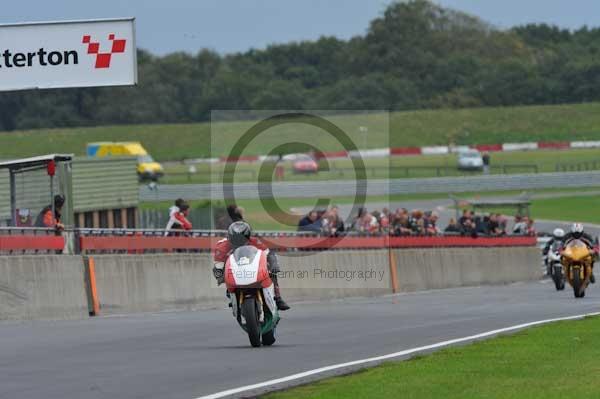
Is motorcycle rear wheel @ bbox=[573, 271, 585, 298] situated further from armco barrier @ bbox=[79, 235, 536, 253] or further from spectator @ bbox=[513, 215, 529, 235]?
spectator @ bbox=[513, 215, 529, 235]

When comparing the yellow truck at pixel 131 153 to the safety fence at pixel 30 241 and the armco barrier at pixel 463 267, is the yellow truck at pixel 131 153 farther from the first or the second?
the safety fence at pixel 30 241

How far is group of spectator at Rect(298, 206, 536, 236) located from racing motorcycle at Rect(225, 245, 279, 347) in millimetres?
15675

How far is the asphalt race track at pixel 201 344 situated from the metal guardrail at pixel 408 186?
40040 mm

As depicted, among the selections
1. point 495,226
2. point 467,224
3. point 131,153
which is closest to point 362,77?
point 131,153

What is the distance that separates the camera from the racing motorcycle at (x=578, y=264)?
88.6 ft

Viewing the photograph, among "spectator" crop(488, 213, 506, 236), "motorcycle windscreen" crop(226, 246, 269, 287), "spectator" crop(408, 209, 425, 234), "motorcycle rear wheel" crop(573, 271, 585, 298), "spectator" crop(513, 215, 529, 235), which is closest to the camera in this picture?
"motorcycle windscreen" crop(226, 246, 269, 287)

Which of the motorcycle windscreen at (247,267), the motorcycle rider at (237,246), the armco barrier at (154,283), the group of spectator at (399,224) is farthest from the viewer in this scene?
the group of spectator at (399,224)

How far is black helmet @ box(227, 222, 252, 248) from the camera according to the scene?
1609 cm

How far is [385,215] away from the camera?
3700cm

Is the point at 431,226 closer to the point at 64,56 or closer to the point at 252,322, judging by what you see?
the point at 64,56

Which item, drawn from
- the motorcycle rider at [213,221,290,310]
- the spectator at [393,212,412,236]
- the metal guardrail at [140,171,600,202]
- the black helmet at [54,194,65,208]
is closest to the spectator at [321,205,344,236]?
the spectator at [393,212,412,236]

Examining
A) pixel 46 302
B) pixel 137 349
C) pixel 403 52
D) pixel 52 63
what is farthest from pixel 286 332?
pixel 403 52

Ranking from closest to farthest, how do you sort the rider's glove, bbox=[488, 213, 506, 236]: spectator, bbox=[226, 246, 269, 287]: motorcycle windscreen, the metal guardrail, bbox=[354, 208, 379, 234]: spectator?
bbox=[226, 246, 269, 287]: motorcycle windscreen → the rider's glove → bbox=[354, 208, 379, 234]: spectator → bbox=[488, 213, 506, 236]: spectator → the metal guardrail

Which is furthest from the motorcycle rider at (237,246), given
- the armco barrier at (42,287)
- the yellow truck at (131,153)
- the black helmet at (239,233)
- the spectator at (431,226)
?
the yellow truck at (131,153)
